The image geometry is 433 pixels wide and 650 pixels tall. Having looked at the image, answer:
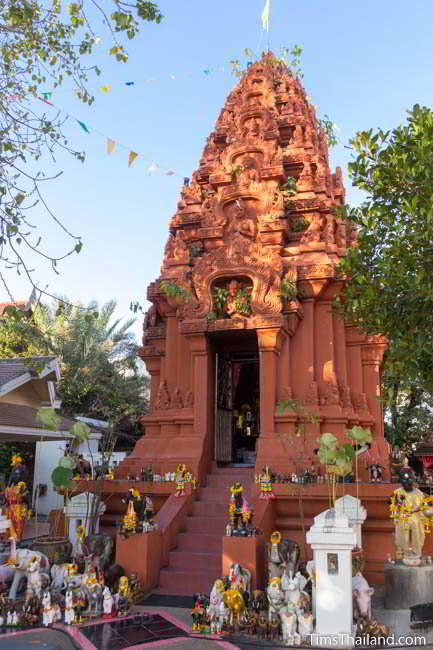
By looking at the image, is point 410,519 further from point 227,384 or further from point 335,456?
point 227,384

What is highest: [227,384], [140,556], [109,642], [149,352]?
[149,352]

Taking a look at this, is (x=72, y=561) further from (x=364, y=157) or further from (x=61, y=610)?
(x=364, y=157)

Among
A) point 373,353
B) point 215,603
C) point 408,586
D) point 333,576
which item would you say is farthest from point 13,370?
point 408,586

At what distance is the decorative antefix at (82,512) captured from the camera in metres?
9.77

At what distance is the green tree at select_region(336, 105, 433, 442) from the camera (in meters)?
8.53

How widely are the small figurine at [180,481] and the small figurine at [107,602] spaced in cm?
264

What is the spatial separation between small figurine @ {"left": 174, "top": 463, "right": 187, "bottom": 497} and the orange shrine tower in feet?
1.98

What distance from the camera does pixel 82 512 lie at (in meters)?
9.97

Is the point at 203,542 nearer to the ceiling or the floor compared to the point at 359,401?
nearer to the floor

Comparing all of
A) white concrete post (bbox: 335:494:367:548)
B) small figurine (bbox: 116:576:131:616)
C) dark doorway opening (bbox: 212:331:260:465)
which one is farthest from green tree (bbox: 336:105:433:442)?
small figurine (bbox: 116:576:131:616)

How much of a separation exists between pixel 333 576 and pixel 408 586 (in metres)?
1.51

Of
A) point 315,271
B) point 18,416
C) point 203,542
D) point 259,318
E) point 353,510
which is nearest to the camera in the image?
point 353,510

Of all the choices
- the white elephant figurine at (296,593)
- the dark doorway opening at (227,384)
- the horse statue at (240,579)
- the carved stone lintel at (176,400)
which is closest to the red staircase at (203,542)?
the dark doorway opening at (227,384)

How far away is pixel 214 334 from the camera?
38.7 feet
